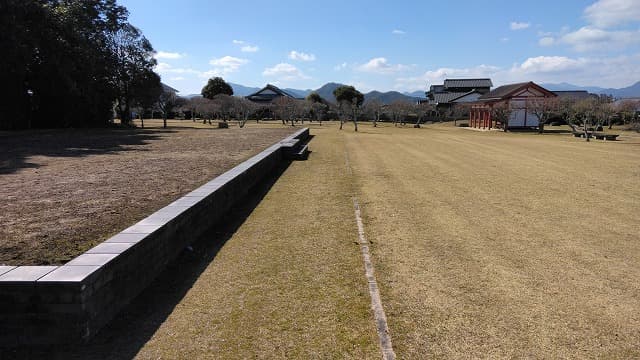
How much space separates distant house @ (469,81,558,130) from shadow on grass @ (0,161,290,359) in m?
43.8

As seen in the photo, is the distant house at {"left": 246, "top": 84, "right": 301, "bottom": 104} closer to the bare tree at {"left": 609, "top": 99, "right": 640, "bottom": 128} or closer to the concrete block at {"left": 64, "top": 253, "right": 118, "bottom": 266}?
the bare tree at {"left": 609, "top": 99, "right": 640, "bottom": 128}

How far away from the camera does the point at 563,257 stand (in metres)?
5.36

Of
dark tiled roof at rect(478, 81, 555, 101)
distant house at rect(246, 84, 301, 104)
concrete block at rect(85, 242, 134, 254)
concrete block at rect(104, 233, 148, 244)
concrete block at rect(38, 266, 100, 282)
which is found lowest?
concrete block at rect(38, 266, 100, 282)

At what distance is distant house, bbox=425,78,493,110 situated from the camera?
211ft

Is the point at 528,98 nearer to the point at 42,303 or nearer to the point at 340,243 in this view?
the point at 340,243

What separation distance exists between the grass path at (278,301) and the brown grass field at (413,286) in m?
0.02

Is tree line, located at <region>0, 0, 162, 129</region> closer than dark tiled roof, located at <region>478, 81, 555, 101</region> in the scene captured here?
Yes

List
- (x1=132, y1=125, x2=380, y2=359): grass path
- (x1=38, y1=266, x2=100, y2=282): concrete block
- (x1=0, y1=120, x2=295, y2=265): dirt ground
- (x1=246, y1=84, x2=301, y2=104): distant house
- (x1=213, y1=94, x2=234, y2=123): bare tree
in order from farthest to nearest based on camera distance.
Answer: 1. (x1=246, y1=84, x2=301, y2=104): distant house
2. (x1=213, y1=94, x2=234, y2=123): bare tree
3. (x1=0, y1=120, x2=295, y2=265): dirt ground
4. (x1=132, y1=125, x2=380, y2=359): grass path
5. (x1=38, y1=266, x2=100, y2=282): concrete block

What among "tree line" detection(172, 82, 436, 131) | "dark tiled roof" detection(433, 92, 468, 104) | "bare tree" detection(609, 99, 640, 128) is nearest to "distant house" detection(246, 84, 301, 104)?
"tree line" detection(172, 82, 436, 131)

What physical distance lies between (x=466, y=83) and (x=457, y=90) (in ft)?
7.41

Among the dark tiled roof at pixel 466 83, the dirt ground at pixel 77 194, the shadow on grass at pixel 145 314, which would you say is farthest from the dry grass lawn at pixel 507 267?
the dark tiled roof at pixel 466 83

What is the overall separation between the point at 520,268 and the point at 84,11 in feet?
110

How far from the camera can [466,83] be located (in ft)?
235

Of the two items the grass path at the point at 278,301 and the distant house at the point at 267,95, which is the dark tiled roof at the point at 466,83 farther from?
the grass path at the point at 278,301
